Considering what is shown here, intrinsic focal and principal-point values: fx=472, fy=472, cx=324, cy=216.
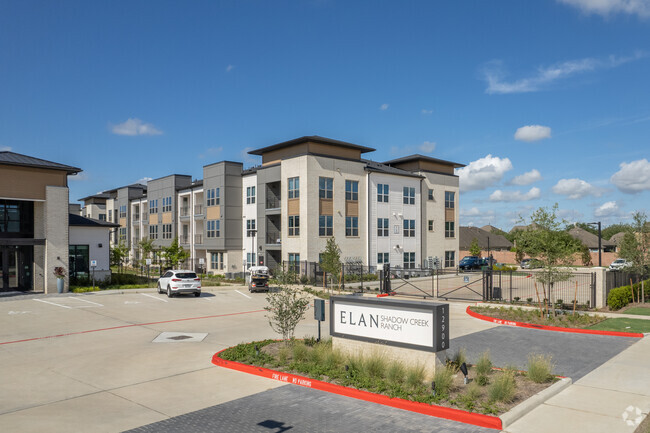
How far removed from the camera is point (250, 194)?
47750 mm

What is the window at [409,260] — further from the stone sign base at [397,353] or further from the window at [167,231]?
the stone sign base at [397,353]

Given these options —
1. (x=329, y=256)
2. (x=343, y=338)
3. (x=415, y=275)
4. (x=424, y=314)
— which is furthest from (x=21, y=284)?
(x=415, y=275)

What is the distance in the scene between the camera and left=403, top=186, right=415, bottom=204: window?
Answer: 161 feet

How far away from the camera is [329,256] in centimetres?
3334

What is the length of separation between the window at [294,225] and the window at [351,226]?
473cm

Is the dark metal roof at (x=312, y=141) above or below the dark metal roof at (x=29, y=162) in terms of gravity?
above

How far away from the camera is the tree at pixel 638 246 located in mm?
26984

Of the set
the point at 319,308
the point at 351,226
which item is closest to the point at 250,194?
the point at 351,226

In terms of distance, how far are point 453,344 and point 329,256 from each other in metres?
18.1

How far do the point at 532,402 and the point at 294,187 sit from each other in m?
33.4

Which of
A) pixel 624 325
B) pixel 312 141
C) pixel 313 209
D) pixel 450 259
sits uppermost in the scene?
pixel 312 141

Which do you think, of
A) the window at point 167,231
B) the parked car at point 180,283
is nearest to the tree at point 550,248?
the parked car at point 180,283

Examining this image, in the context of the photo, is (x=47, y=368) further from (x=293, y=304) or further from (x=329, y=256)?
(x=329, y=256)

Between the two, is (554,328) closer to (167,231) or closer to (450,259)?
(450,259)
